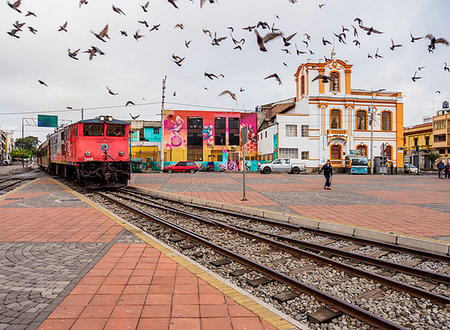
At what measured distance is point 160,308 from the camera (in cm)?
301

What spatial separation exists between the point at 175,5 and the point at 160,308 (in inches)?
180

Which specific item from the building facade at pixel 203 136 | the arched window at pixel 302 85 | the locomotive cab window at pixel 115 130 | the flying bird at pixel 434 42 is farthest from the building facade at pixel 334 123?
the flying bird at pixel 434 42

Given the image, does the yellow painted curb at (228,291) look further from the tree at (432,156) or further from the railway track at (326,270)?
the tree at (432,156)

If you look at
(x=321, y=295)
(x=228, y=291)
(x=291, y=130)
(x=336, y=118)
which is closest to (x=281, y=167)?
(x=291, y=130)

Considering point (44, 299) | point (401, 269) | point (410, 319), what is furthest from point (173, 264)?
point (401, 269)

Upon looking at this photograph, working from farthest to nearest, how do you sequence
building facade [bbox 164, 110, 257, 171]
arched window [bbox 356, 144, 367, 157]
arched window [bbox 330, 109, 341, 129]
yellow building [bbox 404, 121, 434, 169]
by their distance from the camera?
yellow building [bbox 404, 121, 434, 169]
building facade [bbox 164, 110, 257, 171]
arched window [bbox 330, 109, 341, 129]
arched window [bbox 356, 144, 367, 157]

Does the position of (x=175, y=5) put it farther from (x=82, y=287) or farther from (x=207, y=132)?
(x=207, y=132)

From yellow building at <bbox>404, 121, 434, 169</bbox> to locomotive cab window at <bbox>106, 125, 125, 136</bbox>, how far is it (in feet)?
190

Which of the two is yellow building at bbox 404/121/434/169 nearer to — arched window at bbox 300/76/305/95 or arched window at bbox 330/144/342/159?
arched window at bbox 330/144/342/159

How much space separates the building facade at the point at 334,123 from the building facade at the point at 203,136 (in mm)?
6090

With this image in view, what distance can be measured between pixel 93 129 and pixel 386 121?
129 feet

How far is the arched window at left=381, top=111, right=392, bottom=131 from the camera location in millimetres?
41509

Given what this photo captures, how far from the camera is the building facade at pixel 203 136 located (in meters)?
43.7

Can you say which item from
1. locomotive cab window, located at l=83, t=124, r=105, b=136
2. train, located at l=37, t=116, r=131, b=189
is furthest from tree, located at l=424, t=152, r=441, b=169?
locomotive cab window, located at l=83, t=124, r=105, b=136
